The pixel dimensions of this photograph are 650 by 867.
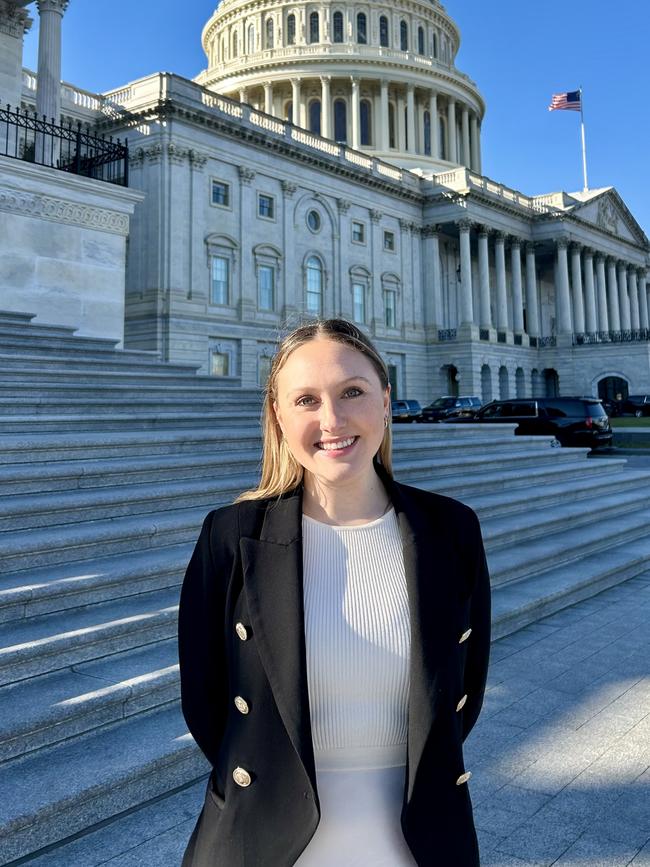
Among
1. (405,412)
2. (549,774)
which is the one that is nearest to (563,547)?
(549,774)

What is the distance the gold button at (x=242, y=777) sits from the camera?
1.89 meters

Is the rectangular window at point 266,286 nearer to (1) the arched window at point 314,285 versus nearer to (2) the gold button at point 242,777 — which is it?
(1) the arched window at point 314,285

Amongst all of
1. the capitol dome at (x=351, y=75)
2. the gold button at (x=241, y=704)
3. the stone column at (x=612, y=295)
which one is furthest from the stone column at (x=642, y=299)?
the gold button at (x=241, y=704)

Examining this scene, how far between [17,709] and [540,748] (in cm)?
326

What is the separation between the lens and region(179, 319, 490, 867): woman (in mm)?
1883

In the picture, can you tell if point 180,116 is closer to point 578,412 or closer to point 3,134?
point 3,134

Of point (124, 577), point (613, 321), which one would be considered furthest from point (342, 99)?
point (124, 577)

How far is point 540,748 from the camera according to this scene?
4.62 meters

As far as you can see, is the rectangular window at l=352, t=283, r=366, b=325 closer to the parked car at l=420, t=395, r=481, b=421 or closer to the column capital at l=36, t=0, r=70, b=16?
the parked car at l=420, t=395, r=481, b=421

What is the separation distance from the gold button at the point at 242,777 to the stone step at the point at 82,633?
122 inches

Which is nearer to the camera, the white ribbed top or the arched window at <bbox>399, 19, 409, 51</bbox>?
the white ribbed top

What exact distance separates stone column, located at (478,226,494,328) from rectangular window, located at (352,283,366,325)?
40.7ft

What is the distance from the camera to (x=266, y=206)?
154 ft

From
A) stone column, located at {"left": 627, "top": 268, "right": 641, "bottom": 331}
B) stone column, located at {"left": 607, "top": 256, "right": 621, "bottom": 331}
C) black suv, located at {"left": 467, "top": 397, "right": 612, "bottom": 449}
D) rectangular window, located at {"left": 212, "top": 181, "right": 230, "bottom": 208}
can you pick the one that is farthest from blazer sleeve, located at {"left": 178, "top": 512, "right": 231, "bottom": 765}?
stone column, located at {"left": 627, "top": 268, "right": 641, "bottom": 331}
